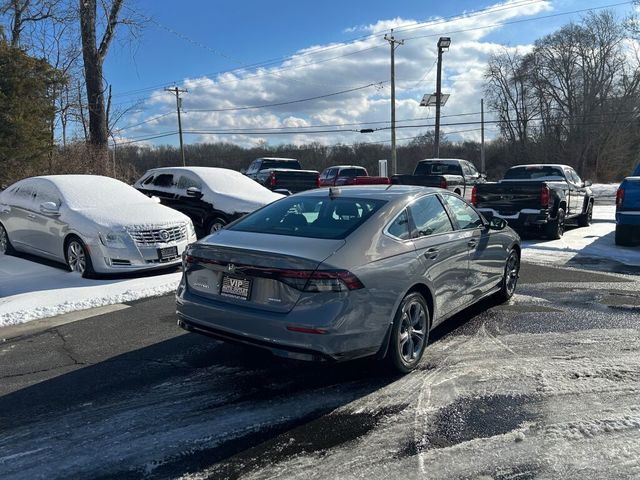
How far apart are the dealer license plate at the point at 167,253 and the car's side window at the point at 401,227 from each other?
4840 millimetres

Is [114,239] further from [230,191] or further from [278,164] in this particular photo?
[278,164]

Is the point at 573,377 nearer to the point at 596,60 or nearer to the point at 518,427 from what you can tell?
the point at 518,427

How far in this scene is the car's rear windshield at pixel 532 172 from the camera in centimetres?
1423

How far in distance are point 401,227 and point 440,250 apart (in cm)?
51

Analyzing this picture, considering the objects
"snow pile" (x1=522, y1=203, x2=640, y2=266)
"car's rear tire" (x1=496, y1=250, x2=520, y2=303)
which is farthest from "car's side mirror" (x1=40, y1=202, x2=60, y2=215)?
"snow pile" (x1=522, y1=203, x2=640, y2=266)

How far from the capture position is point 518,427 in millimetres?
3338

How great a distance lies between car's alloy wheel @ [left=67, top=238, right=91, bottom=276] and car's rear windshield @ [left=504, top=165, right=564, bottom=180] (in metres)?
11.3

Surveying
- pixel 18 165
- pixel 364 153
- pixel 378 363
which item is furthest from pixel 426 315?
pixel 364 153

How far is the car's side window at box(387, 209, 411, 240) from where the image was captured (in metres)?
4.25

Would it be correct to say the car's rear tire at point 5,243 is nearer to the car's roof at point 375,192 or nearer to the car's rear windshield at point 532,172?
the car's roof at point 375,192

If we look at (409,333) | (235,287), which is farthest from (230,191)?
(409,333)

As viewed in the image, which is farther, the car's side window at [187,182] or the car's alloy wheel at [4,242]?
the car's side window at [187,182]

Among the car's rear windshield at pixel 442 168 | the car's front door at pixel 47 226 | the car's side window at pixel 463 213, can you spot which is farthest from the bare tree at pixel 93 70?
the car's side window at pixel 463 213

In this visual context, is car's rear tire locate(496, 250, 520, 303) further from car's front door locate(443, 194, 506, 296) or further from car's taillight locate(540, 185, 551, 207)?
car's taillight locate(540, 185, 551, 207)
